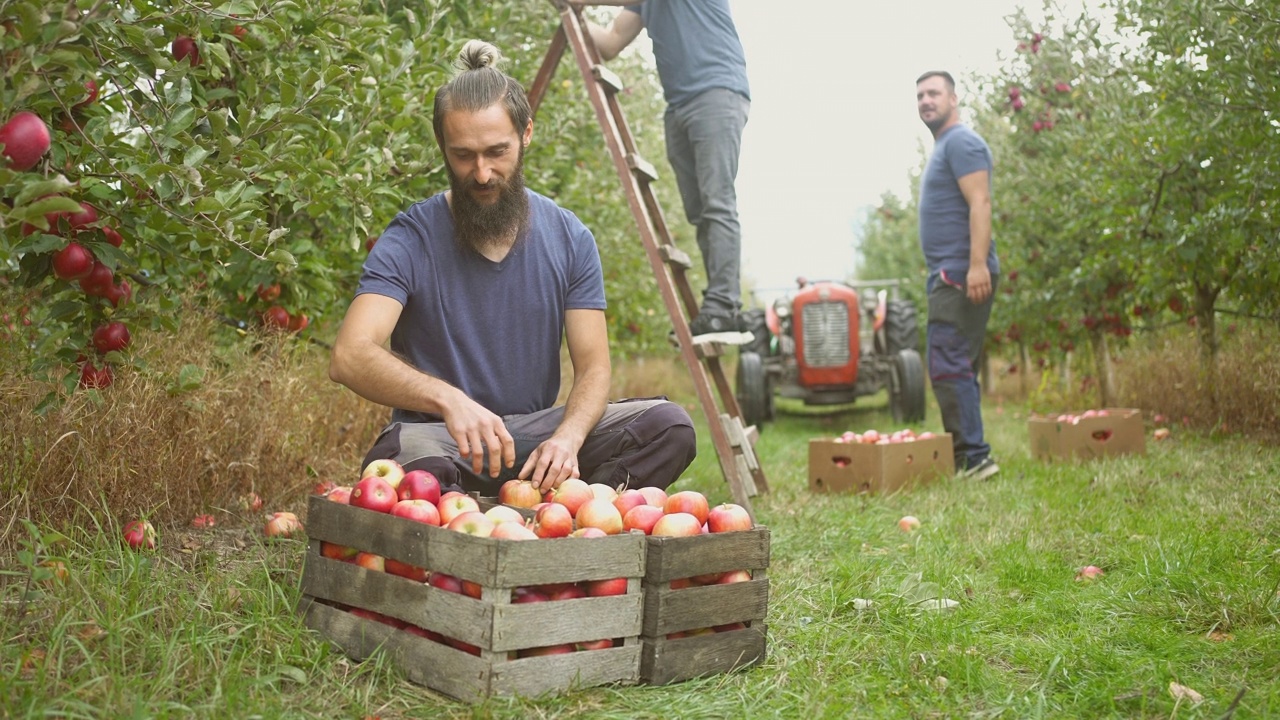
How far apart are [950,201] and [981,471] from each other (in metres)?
1.50

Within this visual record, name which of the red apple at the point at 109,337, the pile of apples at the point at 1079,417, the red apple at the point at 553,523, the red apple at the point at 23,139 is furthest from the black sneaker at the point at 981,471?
the red apple at the point at 23,139

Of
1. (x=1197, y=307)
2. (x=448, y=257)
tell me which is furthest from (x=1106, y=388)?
(x=448, y=257)

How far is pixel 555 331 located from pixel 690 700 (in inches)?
59.6

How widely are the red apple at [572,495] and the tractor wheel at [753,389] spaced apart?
7104mm

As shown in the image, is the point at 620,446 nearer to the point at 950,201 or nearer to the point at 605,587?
the point at 605,587

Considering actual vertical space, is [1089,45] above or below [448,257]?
above

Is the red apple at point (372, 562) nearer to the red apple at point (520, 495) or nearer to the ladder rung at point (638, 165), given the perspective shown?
the red apple at point (520, 495)

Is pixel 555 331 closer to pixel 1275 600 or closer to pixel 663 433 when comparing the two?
pixel 663 433

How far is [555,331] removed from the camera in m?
3.51

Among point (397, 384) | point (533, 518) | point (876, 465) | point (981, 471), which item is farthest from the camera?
point (981, 471)

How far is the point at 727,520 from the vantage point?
103 inches

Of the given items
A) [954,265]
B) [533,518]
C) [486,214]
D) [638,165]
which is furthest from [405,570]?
[954,265]

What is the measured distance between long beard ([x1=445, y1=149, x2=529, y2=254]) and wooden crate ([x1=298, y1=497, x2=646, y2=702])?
115 centimetres

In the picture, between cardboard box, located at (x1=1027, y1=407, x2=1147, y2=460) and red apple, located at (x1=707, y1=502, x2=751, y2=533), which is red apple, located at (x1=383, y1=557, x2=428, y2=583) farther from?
cardboard box, located at (x1=1027, y1=407, x2=1147, y2=460)
